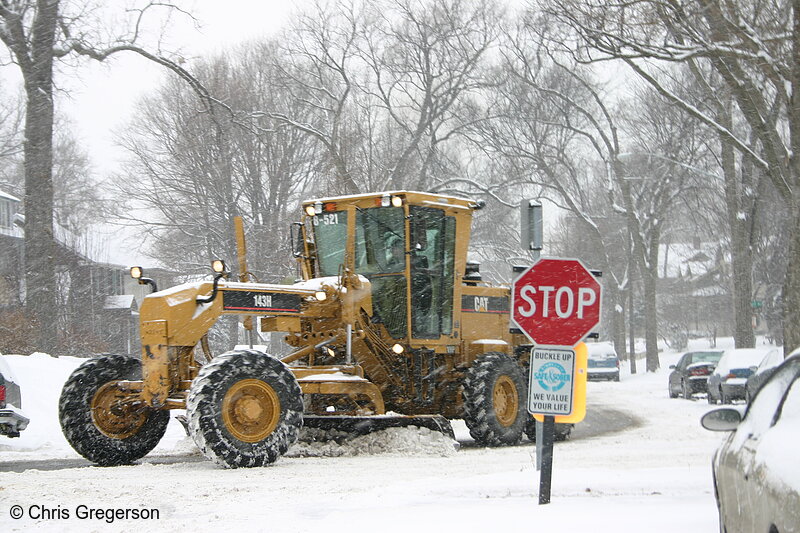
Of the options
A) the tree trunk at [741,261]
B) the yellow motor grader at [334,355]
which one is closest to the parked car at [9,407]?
the yellow motor grader at [334,355]

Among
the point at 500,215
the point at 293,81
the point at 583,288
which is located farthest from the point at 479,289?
the point at 500,215

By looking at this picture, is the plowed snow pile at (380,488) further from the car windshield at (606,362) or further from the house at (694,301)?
the house at (694,301)

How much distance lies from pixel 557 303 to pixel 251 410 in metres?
3.93

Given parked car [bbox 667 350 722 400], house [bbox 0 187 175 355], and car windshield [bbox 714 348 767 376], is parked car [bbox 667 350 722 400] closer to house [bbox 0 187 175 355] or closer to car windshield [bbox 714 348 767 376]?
car windshield [bbox 714 348 767 376]

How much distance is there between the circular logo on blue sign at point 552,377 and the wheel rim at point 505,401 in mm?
5810

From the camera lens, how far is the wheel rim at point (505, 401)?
1330 centimetres

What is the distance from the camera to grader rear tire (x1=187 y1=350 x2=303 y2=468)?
9656 mm

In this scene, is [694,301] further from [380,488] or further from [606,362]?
[380,488]

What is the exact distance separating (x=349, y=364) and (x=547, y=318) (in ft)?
15.8

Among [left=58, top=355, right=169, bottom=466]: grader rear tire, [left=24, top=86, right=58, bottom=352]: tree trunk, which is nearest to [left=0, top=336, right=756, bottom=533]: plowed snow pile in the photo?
[left=58, top=355, right=169, bottom=466]: grader rear tire

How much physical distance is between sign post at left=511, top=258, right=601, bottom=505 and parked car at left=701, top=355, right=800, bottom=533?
1725 mm

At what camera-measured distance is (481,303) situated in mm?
14320

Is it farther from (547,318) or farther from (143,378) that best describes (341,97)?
(547,318)

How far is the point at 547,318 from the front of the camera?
752 cm
